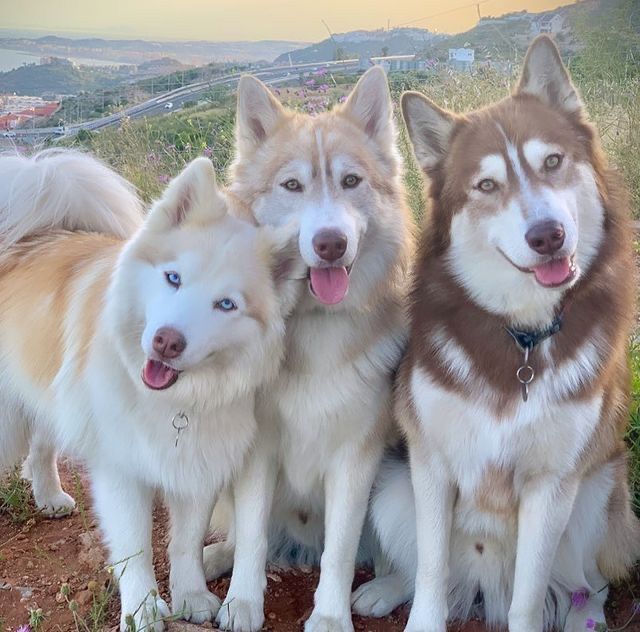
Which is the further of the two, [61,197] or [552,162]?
[61,197]

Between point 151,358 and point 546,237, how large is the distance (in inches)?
42.7

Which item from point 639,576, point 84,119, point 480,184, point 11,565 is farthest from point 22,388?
point 84,119

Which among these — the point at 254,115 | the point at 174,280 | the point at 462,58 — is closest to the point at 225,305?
the point at 174,280

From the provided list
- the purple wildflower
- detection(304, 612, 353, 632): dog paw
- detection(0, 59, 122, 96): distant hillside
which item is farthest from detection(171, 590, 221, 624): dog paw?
detection(0, 59, 122, 96): distant hillside

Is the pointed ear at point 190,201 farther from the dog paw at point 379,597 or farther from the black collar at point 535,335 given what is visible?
the dog paw at point 379,597

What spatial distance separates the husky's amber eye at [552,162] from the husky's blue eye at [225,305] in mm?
944

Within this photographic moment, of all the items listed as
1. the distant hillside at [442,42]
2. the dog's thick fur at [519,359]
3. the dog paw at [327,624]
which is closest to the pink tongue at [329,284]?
the dog's thick fur at [519,359]

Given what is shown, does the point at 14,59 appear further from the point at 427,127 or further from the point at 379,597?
the point at 379,597

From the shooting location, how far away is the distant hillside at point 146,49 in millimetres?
6262

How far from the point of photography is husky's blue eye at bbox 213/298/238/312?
210 centimetres

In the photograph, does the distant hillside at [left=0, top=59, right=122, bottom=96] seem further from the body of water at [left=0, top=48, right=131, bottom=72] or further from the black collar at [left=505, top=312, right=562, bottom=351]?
the black collar at [left=505, top=312, right=562, bottom=351]

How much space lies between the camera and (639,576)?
2561 mm

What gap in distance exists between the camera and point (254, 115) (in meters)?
2.52

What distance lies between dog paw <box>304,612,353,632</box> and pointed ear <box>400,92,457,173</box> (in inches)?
56.9
